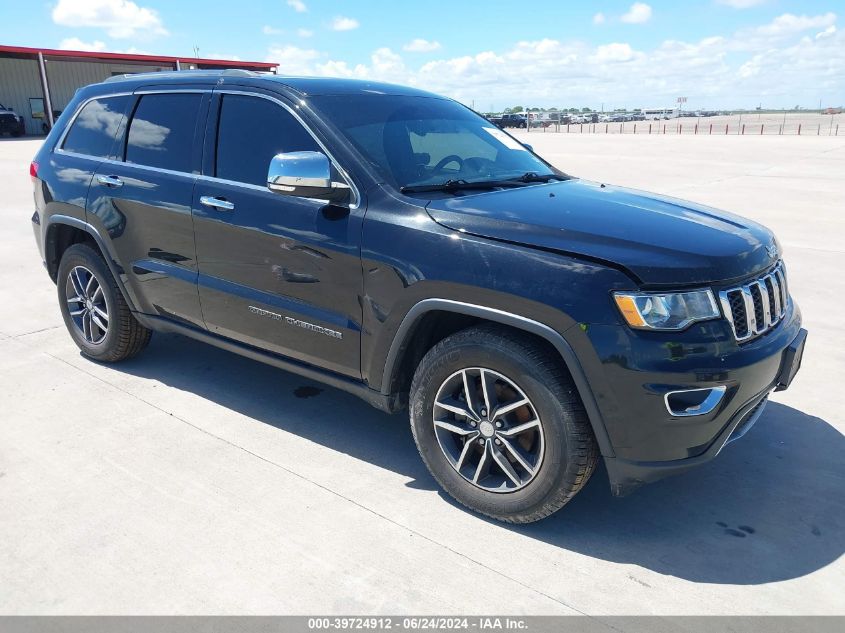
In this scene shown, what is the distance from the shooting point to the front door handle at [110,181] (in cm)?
428

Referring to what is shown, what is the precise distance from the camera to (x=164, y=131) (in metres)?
4.14

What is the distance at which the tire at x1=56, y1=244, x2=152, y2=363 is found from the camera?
A: 15.0ft

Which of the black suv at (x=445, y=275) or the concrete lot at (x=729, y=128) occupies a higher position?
the black suv at (x=445, y=275)

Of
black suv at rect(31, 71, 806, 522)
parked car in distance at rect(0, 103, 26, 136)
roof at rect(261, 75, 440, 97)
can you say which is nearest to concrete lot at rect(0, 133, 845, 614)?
black suv at rect(31, 71, 806, 522)

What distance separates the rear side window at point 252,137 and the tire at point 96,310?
1.35 m

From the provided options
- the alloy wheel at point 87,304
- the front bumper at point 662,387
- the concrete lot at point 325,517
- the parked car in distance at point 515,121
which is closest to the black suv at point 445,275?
the front bumper at point 662,387

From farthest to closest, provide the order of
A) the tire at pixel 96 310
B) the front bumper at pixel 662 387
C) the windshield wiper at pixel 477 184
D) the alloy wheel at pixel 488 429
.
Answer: the tire at pixel 96 310 < the windshield wiper at pixel 477 184 < the alloy wheel at pixel 488 429 < the front bumper at pixel 662 387

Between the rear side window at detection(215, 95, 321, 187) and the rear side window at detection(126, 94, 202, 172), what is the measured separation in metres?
0.27

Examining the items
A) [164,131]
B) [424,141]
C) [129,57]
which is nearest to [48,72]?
[129,57]

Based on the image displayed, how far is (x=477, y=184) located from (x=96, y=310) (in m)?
2.82

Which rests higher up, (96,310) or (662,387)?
(662,387)

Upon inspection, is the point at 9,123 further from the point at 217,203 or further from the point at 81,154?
the point at 217,203

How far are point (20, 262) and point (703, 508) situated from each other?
7.52m

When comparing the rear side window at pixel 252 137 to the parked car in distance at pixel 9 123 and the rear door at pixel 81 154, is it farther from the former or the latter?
the parked car in distance at pixel 9 123
